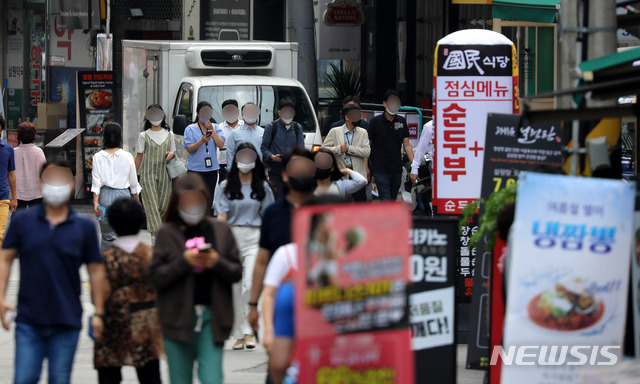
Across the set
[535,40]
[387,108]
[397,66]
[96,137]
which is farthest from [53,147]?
[397,66]

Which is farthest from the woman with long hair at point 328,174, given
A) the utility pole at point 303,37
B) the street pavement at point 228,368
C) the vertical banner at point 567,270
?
the utility pole at point 303,37

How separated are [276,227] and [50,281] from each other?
4.61ft

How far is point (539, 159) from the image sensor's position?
26.3 feet

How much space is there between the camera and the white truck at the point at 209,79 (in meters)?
15.8

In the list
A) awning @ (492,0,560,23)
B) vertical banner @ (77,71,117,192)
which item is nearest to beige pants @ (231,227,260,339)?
awning @ (492,0,560,23)

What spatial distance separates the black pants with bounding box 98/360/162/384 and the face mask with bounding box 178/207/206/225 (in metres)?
0.92

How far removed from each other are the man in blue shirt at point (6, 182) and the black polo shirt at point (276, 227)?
19.9 ft

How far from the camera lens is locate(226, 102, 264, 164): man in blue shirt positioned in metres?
13.5

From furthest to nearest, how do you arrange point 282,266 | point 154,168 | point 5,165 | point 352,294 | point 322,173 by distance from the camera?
1. point 154,168
2. point 5,165
3. point 322,173
4. point 282,266
5. point 352,294

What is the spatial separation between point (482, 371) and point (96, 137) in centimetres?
1159

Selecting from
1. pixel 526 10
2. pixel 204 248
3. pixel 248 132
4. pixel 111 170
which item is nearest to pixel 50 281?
pixel 204 248

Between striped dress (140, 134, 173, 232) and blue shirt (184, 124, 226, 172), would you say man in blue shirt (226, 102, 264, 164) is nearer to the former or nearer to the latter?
blue shirt (184, 124, 226, 172)

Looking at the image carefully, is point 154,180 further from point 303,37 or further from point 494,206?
point 303,37

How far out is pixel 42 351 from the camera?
6352 mm
